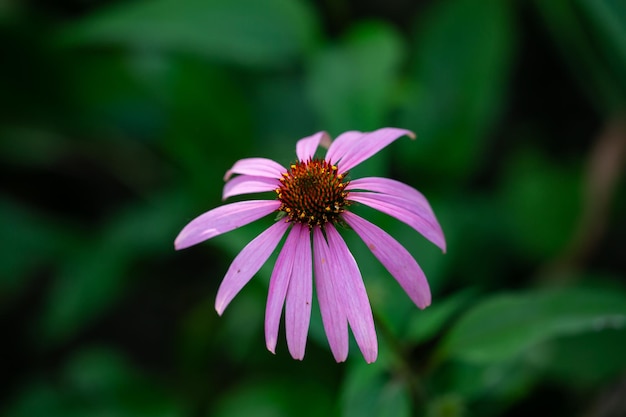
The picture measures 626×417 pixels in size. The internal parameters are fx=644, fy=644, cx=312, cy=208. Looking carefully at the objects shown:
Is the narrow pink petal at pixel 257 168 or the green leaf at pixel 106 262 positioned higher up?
the green leaf at pixel 106 262

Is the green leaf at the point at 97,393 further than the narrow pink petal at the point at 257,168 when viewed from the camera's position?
Yes

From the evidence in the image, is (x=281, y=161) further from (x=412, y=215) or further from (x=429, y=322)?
(x=412, y=215)

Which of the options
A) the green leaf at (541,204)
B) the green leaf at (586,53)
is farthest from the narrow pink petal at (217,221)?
the green leaf at (586,53)

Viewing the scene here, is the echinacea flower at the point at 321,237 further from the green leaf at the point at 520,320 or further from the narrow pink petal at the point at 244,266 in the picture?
the green leaf at the point at 520,320

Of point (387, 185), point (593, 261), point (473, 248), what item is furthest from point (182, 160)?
point (593, 261)

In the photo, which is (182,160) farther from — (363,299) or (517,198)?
(363,299)

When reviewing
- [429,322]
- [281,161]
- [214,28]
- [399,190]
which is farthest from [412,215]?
[214,28]
